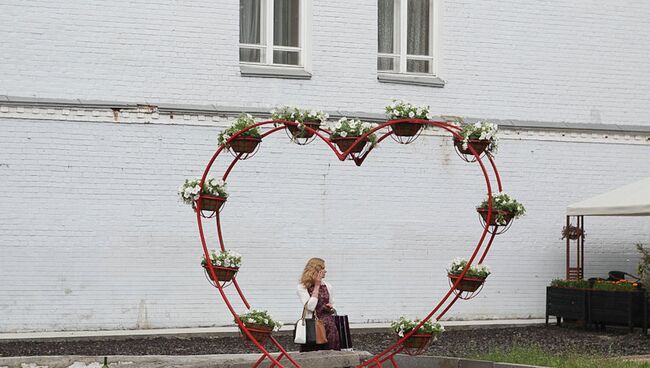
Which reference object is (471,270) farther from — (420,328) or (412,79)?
(412,79)

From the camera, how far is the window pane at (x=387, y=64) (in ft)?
70.5

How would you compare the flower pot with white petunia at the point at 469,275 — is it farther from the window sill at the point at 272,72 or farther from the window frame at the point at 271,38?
the window frame at the point at 271,38

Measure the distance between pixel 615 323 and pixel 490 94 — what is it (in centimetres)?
443

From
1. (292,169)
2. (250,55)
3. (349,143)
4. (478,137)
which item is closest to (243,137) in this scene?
(349,143)

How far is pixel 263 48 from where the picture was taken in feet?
67.9

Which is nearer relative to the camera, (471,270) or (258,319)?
(258,319)

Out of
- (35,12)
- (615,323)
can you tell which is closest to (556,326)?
(615,323)

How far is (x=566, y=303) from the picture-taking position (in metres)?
20.8

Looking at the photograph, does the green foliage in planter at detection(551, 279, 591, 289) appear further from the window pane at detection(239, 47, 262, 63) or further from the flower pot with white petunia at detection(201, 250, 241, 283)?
the flower pot with white petunia at detection(201, 250, 241, 283)

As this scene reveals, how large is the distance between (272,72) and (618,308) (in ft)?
21.4

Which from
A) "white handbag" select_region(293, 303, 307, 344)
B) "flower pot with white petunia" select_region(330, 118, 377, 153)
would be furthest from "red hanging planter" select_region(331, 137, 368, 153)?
"white handbag" select_region(293, 303, 307, 344)

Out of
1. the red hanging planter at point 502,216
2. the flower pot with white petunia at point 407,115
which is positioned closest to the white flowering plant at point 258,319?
the flower pot with white petunia at point 407,115

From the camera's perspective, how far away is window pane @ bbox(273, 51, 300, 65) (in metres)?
20.8

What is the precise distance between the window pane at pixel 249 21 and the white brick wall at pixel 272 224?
1.70 m
